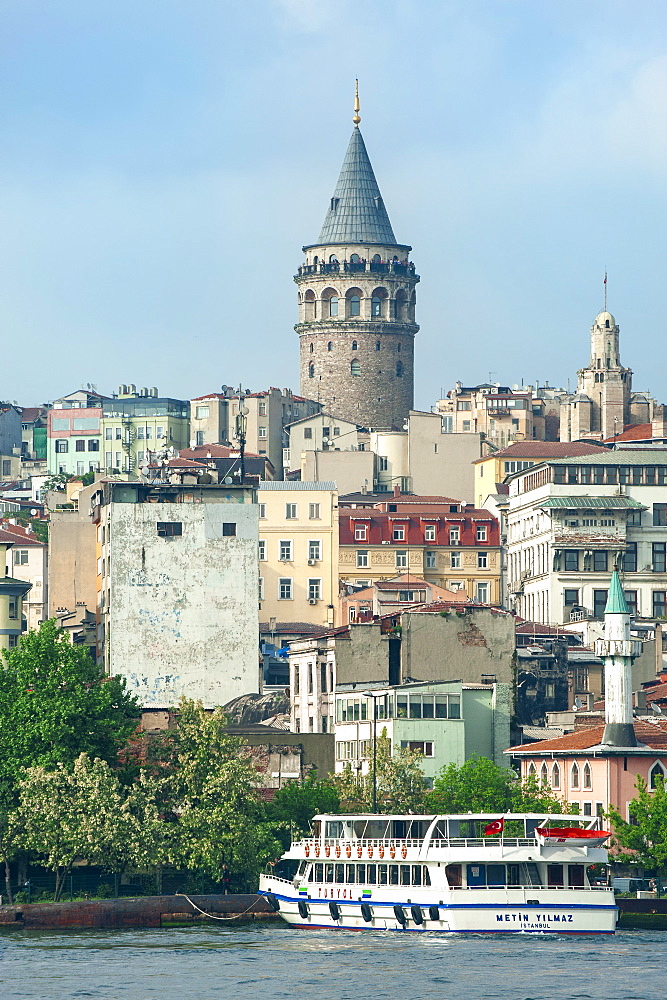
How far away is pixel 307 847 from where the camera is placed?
75.6m

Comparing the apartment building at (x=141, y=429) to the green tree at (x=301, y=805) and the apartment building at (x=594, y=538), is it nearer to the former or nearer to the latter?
the apartment building at (x=594, y=538)

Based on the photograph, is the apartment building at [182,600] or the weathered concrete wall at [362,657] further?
the apartment building at [182,600]

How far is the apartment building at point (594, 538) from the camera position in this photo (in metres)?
128

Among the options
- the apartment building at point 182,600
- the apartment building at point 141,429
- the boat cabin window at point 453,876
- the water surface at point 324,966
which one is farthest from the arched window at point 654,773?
the apartment building at point 141,429

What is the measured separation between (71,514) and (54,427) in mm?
78821

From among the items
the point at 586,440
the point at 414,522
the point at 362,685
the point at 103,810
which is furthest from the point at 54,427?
the point at 103,810

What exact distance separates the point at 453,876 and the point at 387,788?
1062cm

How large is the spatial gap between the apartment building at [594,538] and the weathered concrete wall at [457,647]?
97.1ft

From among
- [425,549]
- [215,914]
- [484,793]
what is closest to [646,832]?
[484,793]

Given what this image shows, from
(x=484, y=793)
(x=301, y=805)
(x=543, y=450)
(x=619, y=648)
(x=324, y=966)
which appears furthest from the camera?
(x=543, y=450)

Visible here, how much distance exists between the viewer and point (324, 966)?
6406cm

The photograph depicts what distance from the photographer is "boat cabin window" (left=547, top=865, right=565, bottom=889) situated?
71.0 metres

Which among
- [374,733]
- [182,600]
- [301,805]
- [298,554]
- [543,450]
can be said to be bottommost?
[301,805]

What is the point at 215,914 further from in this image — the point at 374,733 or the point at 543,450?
the point at 543,450
